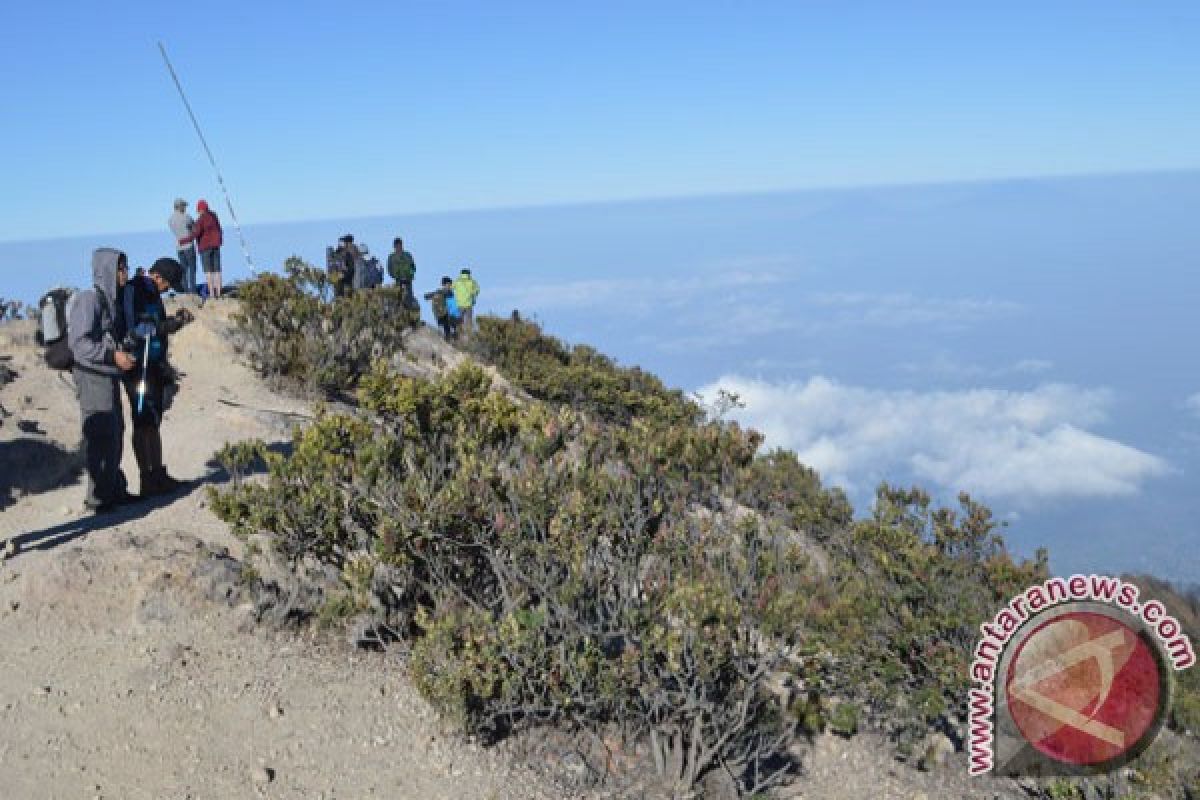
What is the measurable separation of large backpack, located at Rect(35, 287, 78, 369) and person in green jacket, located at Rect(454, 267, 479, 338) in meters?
12.2

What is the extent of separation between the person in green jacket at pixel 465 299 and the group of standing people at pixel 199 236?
519 centimetres

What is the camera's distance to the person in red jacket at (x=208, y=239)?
1443cm

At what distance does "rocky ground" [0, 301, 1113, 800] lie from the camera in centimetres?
480

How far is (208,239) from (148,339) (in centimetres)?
800

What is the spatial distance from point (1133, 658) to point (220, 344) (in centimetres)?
1162

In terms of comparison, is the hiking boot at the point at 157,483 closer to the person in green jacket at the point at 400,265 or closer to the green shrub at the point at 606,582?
the green shrub at the point at 606,582

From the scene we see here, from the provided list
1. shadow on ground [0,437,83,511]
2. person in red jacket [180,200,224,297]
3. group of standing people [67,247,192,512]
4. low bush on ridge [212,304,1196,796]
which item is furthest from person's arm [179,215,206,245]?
low bush on ridge [212,304,1196,796]

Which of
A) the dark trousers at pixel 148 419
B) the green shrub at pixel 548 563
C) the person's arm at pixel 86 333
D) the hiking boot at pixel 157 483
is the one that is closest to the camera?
the green shrub at pixel 548 563

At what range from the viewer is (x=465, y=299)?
1922 cm

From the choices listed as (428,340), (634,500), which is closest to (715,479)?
(634,500)

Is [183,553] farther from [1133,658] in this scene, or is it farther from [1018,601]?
[1133,658]

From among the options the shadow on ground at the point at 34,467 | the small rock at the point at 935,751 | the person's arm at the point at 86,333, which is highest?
the person's arm at the point at 86,333

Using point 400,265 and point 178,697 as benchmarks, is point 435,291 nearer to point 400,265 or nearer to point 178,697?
point 400,265

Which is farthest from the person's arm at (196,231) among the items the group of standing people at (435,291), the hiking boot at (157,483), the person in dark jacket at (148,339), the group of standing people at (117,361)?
the hiking boot at (157,483)
